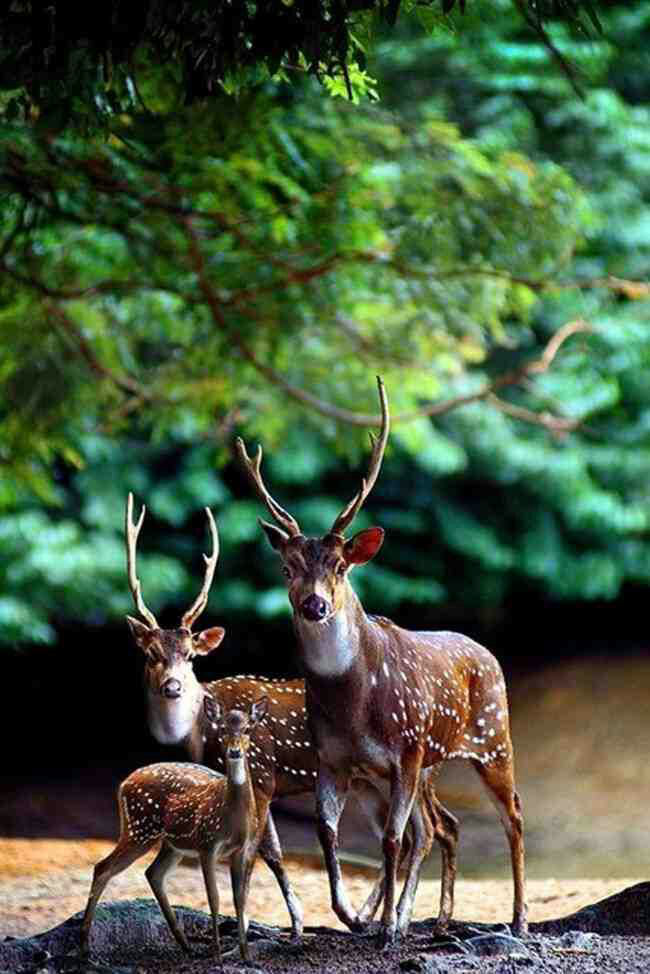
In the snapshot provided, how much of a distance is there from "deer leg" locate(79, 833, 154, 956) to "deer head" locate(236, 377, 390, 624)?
36.7 inches

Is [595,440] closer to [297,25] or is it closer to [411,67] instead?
[411,67]

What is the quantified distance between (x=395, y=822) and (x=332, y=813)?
7.9 inches

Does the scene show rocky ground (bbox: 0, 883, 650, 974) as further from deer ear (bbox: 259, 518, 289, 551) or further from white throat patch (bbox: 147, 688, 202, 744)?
deer ear (bbox: 259, 518, 289, 551)

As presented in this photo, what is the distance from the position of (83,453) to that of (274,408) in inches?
120

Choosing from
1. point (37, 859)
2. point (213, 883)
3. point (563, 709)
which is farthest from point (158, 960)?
point (563, 709)

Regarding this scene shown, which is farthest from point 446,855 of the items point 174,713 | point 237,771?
point 237,771

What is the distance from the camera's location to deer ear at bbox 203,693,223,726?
5688 mm

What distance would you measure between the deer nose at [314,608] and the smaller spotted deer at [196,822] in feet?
1.17

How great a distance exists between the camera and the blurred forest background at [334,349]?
10.0 meters

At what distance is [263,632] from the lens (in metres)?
16.3

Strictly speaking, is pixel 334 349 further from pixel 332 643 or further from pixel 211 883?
pixel 211 883

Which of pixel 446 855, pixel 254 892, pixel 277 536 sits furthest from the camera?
pixel 254 892

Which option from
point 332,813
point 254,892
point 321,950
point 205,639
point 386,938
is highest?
point 205,639

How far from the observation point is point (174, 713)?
18.6 ft
